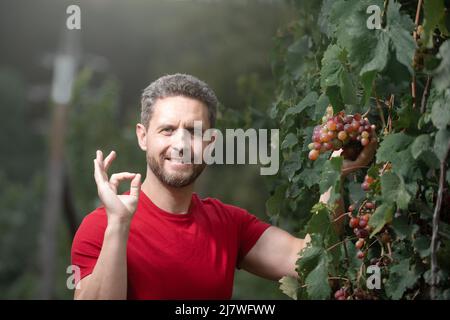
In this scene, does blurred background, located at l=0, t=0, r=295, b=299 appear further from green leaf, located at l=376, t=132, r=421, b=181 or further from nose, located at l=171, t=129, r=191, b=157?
green leaf, located at l=376, t=132, r=421, b=181

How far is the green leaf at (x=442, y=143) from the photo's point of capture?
2.21 metres

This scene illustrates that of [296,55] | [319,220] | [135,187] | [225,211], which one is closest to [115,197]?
[135,187]

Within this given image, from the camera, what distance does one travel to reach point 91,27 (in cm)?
3706

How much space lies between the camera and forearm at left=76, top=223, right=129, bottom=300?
2.49 m

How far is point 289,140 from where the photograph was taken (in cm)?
311

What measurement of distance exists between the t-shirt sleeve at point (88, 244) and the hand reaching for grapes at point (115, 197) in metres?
0.26

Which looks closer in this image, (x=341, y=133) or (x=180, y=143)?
(x=341, y=133)

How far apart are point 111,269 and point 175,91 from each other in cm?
75

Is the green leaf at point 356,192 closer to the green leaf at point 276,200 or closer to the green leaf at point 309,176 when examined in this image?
the green leaf at point 309,176

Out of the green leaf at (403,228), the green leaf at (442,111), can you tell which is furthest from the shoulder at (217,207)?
the green leaf at (442,111)

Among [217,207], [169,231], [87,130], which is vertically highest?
[87,130]

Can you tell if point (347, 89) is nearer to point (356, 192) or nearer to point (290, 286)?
point (356, 192)
